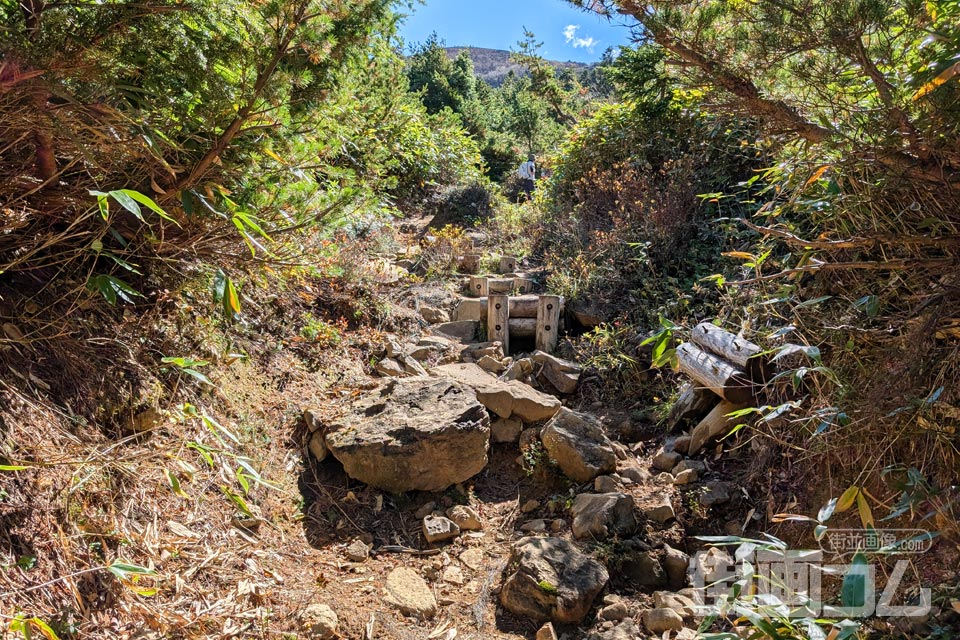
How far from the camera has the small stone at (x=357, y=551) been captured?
3.01 meters

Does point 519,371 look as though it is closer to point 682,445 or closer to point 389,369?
point 389,369

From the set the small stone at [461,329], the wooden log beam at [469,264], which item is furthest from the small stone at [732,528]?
the wooden log beam at [469,264]

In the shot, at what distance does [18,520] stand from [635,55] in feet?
23.0

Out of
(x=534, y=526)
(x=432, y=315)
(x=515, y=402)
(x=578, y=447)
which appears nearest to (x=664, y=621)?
(x=534, y=526)

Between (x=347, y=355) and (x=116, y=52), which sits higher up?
(x=116, y=52)

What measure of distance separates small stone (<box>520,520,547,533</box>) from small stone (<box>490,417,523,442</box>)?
69cm

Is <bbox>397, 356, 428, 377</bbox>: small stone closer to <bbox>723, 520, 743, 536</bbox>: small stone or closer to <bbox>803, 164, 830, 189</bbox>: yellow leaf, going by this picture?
<bbox>723, 520, 743, 536</bbox>: small stone

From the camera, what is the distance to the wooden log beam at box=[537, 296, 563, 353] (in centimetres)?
536

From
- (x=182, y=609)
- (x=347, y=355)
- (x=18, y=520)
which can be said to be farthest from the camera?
(x=347, y=355)

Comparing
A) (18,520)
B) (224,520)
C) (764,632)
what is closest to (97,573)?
(18,520)

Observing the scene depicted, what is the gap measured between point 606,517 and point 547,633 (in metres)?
0.74

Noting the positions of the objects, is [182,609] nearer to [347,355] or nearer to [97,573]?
[97,573]

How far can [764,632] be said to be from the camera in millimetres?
1548

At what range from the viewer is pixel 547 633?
256 cm
